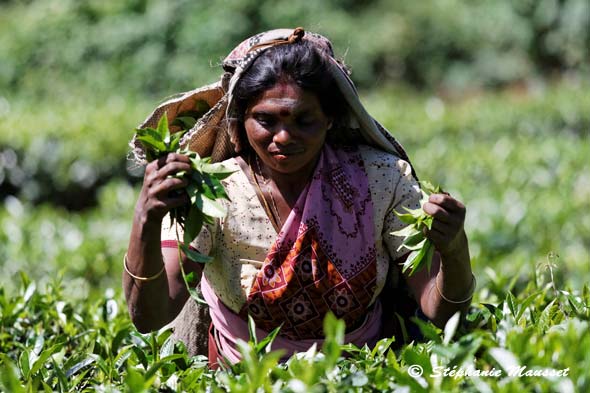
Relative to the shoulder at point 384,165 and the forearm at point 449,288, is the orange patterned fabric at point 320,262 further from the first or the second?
the forearm at point 449,288

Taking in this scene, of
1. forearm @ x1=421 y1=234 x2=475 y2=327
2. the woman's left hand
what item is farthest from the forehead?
forearm @ x1=421 y1=234 x2=475 y2=327

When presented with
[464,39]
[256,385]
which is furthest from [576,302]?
[464,39]

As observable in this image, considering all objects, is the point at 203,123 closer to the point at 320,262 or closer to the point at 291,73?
the point at 291,73

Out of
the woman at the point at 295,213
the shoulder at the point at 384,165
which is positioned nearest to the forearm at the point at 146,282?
the woman at the point at 295,213

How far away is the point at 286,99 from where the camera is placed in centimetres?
270

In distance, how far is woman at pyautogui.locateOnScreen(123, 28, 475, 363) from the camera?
272 cm

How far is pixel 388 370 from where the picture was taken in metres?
2.04

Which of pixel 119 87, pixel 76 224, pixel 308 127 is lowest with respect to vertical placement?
pixel 119 87

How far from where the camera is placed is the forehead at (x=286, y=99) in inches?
106

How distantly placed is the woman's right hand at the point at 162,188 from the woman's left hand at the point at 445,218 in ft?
2.16

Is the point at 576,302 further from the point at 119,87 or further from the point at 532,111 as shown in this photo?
the point at 119,87

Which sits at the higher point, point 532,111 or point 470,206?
point 470,206

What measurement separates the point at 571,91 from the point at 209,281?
923 centimetres

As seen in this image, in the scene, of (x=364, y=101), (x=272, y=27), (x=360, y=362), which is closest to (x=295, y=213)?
(x=360, y=362)
